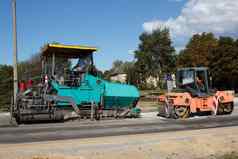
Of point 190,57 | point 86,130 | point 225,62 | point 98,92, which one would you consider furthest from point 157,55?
point 86,130

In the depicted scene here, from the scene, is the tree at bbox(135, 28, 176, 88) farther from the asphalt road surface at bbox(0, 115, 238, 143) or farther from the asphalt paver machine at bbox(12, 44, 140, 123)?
the asphalt road surface at bbox(0, 115, 238, 143)

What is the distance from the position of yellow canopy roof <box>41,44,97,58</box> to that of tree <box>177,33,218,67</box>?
149ft

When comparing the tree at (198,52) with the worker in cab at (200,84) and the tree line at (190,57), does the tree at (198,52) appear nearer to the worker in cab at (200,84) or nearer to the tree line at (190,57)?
the tree line at (190,57)

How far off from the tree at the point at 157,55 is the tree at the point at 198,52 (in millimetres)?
6389

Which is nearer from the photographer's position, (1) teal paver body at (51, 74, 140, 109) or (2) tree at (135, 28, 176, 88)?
(1) teal paver body at (51, 74, 140, 109)

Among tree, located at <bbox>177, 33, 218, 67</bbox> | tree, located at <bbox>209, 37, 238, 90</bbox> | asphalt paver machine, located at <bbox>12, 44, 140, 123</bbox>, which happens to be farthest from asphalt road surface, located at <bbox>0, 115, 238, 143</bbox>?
tree, located at <bbox>177, 33, 218, 67</bbox>

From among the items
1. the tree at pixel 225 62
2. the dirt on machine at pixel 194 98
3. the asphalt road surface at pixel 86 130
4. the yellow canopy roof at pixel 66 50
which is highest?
the tree at pixel 225 62

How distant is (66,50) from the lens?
20266 millimetres

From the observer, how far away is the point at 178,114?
70.0 feet

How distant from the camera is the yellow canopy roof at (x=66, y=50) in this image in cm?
1975

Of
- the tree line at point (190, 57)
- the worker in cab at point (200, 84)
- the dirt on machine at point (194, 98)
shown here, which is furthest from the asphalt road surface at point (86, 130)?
the tree line at point (190, 57)

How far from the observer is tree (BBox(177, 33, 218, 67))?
215ft

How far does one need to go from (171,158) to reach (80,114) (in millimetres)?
10884

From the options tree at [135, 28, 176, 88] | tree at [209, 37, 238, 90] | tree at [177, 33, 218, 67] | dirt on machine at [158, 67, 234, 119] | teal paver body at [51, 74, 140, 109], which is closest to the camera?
teal paver body at [51, 74, 140, 109]
